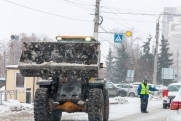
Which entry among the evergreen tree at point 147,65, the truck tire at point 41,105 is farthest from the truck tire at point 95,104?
the evergreen tree at point 147,65

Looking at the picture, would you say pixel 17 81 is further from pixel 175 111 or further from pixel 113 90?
pixel 175 111

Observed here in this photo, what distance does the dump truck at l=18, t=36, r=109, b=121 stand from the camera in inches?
494

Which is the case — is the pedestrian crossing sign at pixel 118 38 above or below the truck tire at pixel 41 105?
above

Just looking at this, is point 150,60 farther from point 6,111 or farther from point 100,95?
point 100,95

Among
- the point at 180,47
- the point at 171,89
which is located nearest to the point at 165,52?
the point at 171,89

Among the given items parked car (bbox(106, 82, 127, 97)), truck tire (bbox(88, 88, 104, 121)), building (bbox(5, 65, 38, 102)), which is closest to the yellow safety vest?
truck tire (bbox(88, 88, 104, 121))

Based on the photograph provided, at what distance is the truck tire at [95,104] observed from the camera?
41.6 feet

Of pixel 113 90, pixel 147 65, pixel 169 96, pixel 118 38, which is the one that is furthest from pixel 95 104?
pixel 147 65

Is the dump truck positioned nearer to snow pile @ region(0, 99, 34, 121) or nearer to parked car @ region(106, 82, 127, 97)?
snow pile @ region(0, 99, 34, 121)

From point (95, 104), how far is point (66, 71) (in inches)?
49.0

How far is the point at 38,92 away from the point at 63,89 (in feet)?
2.42

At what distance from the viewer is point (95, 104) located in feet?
41.6

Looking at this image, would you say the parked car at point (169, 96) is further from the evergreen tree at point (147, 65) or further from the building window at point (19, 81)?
the evergreen tree at point (147, 65)

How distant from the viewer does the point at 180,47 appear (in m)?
174
